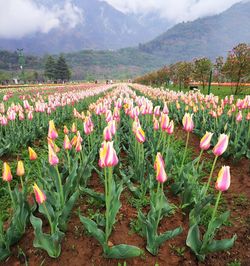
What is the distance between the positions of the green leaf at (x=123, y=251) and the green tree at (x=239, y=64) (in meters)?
16.2

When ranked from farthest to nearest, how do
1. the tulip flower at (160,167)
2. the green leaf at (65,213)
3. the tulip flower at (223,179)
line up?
the green leaf at (65,213) → the tulip flower at (160,167) → the tulip flower at (223,179)

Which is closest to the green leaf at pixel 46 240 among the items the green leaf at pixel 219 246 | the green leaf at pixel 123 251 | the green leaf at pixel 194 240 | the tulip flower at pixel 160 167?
the green leaf at pixel 123 251

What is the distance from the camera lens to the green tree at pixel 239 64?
17.0 m

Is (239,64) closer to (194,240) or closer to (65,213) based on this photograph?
(194,240)

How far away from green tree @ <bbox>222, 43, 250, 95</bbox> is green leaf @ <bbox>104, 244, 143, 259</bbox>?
16.2 m

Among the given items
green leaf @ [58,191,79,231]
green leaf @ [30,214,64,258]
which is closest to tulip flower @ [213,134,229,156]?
green leaf @ [58,191,79,231]

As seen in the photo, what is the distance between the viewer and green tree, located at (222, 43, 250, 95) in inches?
671

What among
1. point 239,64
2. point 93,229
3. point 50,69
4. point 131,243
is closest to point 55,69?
point 50,69

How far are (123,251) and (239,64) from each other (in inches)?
658

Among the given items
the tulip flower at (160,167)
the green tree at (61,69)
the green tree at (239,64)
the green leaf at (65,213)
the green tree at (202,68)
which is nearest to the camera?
the tulip flower at (160,167)

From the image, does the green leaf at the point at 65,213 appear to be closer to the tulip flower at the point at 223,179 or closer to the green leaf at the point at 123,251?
the green leaf at the point at 123,251

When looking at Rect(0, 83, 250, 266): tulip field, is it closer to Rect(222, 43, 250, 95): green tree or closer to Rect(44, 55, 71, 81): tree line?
Rect(222, 43, 250, 95): green tree

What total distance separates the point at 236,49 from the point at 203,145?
16176mm

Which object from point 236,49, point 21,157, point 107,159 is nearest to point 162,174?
point 107,159
